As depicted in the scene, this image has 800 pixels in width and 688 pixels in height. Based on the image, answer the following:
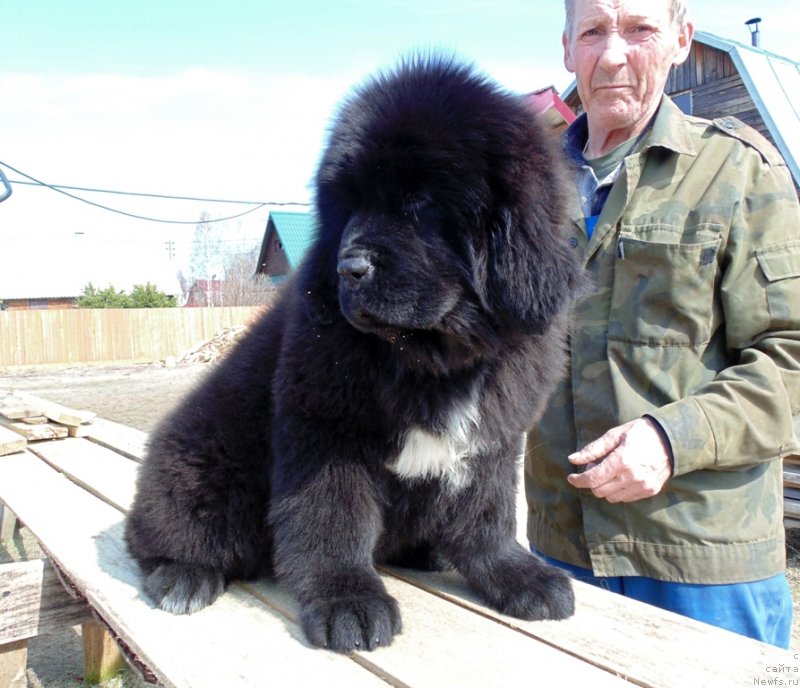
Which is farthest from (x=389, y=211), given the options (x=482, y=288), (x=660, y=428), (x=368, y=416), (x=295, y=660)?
(x=295, y=660)

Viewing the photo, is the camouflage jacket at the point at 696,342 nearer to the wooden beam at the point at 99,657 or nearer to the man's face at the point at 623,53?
the man's face at the point at 623,53

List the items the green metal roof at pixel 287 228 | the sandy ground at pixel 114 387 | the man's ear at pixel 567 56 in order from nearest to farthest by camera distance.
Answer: the man's ear at pixel 567 56 < the sandy ground at pixel 114 387 < the green metal roof at pixel 287 228

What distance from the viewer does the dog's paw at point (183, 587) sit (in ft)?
6.12

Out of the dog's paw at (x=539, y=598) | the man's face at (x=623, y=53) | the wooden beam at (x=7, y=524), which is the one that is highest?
the man's face at (x=623, y=53)

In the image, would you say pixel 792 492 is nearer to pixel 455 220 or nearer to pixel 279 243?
pixel 455 220

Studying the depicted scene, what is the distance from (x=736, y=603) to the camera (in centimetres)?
199

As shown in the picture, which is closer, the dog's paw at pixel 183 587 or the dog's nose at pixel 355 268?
the dog's nose at pixel 355 268

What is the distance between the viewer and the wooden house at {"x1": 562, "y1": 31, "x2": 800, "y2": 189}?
38.6 ft

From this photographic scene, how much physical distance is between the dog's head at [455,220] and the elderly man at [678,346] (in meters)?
0.36

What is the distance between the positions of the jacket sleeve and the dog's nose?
0.87m

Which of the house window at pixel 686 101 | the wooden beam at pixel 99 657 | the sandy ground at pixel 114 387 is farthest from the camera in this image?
the house window at pixel 686 101

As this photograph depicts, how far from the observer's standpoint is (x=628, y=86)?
2.10m

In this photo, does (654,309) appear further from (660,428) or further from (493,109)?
(493,109)

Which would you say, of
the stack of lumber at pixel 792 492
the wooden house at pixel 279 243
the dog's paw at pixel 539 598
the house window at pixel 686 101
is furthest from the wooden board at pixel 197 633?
the wooden house at pixel 279 243
